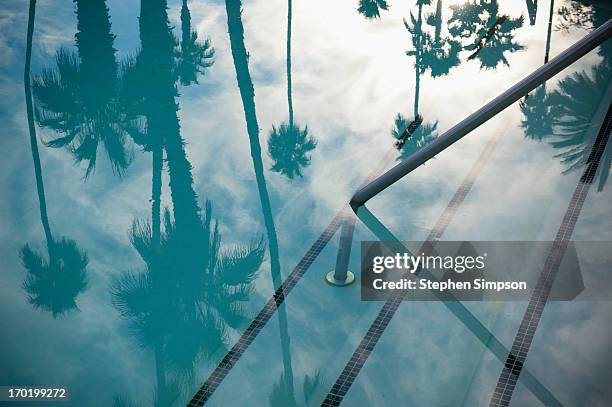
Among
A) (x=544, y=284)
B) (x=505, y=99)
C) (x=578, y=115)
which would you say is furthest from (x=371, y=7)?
(x=544, y=284)

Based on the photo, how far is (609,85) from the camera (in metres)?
12.5

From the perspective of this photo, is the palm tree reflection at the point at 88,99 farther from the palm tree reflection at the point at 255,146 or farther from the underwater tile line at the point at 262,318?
the underwater tile line at the point at 262,318

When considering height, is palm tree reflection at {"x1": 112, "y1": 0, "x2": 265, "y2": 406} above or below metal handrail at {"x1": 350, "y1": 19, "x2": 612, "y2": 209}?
below

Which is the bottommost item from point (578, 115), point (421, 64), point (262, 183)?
point (262, 183)

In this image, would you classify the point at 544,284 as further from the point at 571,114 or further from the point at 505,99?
the point at 571,114

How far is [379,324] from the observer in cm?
824

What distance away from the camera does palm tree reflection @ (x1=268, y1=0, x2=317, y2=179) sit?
1126 centimetres

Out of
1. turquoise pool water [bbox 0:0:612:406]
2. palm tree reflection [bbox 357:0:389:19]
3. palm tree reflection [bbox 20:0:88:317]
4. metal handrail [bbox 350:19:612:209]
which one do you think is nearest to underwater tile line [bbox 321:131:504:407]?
turquoise pool water [bbox 0:0:612:406]

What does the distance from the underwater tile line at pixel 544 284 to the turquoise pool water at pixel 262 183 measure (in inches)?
4.3

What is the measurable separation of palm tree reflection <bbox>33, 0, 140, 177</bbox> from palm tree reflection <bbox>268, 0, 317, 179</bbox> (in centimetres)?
230

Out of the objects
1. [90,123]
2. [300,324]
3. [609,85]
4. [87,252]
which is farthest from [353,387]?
[609,85]

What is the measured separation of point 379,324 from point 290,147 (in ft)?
13.9

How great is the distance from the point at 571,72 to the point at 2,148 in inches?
380

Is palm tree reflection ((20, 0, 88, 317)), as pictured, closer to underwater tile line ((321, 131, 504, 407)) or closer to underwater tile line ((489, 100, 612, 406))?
underwater tile line ((321, 131, 504, 407))
